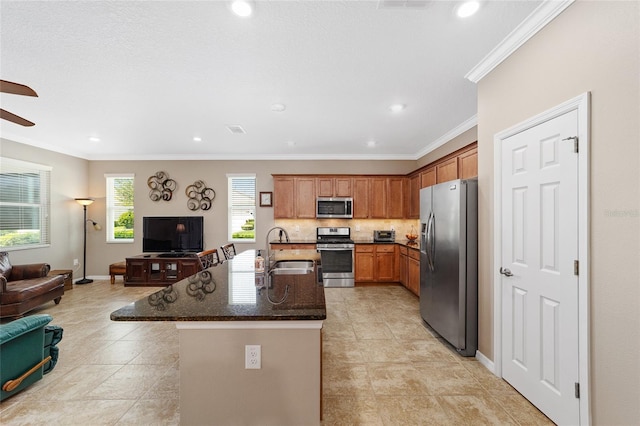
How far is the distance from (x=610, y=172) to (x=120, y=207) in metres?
7.63

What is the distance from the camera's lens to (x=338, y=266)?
17.6ft

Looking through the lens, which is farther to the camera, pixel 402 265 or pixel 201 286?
pixel 402 265

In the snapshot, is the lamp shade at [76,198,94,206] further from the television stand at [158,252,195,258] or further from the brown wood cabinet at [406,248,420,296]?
the brown wood cabinet at [406,248,420,296]

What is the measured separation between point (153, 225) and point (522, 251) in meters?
6.34

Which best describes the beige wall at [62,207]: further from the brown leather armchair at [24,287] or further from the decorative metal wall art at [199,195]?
the decorative metal wall art at [199,195]

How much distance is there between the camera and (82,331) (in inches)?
129

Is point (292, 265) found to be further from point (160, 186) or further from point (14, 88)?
point (160, 186)

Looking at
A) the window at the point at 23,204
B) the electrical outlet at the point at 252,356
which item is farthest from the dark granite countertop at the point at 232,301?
the window at the point at 23,204

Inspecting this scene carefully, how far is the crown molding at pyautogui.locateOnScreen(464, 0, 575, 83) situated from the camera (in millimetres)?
1733

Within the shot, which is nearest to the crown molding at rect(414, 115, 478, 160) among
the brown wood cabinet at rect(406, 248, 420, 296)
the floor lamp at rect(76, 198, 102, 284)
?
the brown wood cabinet at rect(406, 248, 420, 296)

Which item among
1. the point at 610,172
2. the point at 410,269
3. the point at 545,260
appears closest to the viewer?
the point at 610,172

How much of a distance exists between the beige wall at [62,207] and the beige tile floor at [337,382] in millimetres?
2346

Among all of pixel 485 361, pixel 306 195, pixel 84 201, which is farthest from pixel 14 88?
pixel 84 201

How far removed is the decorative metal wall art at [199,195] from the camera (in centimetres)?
598
